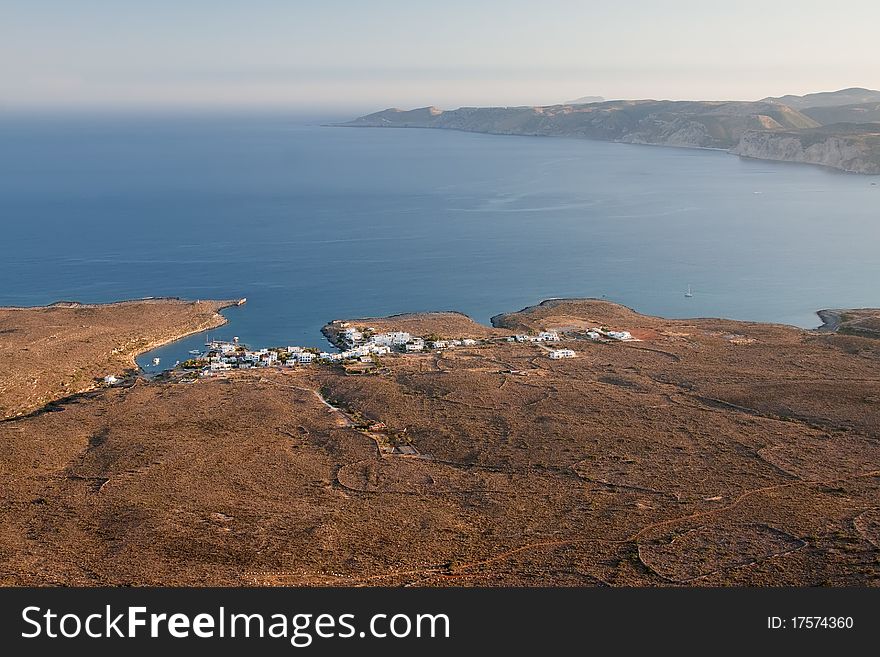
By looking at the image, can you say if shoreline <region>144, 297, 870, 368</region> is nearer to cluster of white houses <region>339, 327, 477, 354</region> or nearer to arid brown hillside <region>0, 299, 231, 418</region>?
cluster of white houses <region>339, 327, 477, 354</region>

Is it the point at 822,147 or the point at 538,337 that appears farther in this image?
the point at 822,147

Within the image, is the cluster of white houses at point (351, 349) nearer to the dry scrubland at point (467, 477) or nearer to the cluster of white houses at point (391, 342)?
the cluster of white houses at point (391, 342)

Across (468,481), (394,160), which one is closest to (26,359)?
(468,481)

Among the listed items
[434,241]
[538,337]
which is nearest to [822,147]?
[434,241]

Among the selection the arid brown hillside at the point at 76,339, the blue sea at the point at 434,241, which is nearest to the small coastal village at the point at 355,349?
the blue sea at the point at 434,241

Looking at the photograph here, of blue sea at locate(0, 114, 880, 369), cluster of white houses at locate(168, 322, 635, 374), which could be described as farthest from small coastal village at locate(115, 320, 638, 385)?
blue sea at locate(0, 114, 880, 369)

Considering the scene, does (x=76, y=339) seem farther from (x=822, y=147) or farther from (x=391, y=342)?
(x=822, y=147)
